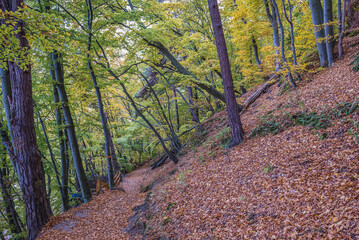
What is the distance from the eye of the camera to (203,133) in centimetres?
1032

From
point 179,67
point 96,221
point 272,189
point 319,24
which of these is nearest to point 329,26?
point 319,24

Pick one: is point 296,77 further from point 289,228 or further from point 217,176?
point 289,228

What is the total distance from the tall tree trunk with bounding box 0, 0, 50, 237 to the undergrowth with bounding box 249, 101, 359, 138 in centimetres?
634

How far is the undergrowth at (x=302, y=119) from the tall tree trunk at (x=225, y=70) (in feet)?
1.69

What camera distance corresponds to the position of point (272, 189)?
11.8 ft

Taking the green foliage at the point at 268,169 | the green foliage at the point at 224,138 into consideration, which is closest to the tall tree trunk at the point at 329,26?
the green foliage at the point at 224,138

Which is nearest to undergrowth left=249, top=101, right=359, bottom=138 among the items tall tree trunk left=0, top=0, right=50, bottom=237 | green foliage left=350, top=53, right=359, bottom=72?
green foliage left=350, top=53, right=359, bottom=72

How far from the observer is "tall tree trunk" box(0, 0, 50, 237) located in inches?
187

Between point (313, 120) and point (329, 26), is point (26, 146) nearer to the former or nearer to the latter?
point (313, 120)

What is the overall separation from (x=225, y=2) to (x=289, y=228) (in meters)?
14.1

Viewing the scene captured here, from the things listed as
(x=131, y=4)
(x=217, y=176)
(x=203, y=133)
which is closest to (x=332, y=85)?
(x=217, y=176)

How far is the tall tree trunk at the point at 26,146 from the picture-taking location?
475 centimetres

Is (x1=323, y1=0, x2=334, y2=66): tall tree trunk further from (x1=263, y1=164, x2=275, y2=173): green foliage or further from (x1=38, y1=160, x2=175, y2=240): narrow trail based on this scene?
(x1=38, y1=160, x2=175, y2=240): narrow trail

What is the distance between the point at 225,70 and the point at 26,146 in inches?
236
